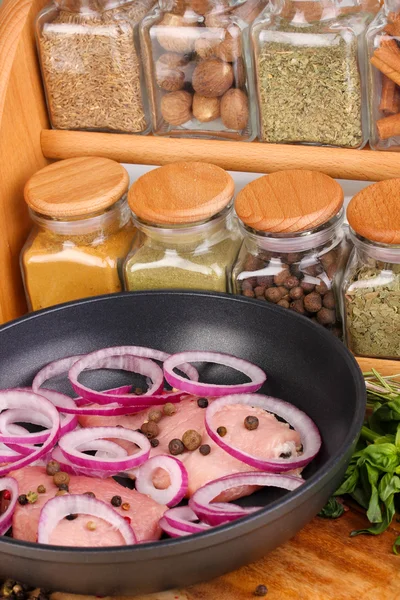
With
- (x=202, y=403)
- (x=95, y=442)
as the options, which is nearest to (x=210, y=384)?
(x=202, y=403)

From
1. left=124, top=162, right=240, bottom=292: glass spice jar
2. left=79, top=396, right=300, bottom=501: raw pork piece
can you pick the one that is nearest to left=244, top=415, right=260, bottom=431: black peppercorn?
left=79, top=396, right=300, bottom=501: raw pork piece

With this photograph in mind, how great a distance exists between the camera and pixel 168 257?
4.12 ft

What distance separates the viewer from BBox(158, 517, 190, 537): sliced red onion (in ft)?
3.24

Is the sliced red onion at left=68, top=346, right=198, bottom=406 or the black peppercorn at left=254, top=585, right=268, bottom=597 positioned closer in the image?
the black peppercorn at left=254, top=585, right=268, bottom=597

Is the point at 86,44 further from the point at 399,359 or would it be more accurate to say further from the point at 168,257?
the point at 399,359

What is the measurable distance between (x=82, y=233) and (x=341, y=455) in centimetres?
52

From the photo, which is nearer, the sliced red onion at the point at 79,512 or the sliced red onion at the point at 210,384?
the sliced red onion at the point at 79,512

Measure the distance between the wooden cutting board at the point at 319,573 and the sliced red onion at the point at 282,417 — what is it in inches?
3.1

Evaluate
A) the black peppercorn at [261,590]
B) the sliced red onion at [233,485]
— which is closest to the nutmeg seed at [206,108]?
the sliced red onion at [233,485]

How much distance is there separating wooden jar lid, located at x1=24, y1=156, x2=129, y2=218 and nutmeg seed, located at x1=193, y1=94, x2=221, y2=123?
0.13 meters

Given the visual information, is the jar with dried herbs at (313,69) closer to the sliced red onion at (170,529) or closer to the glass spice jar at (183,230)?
the glass spice jar at (183,230)

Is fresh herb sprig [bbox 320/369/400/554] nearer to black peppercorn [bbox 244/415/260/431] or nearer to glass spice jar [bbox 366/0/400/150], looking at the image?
black peppercorn [bbox 244/415/260/431]

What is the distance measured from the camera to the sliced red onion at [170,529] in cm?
99

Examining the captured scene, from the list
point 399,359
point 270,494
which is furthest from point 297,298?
point 270,494
